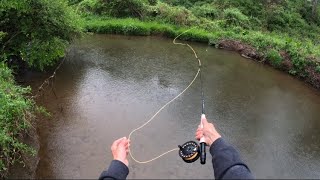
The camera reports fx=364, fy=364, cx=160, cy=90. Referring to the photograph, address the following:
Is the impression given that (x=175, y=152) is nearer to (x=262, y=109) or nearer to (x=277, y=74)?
(x=262, y=109)

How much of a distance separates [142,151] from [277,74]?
817 centimetres

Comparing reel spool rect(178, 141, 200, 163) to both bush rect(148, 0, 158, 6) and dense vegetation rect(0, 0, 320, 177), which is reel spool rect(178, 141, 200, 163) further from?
bush rect(148, 0, 158, 6)

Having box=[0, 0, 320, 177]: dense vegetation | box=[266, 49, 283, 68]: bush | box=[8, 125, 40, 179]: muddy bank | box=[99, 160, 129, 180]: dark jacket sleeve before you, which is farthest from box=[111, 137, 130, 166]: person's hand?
box=[266, 49, 283, 68]: bush

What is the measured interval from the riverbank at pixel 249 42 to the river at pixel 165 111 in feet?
1.63

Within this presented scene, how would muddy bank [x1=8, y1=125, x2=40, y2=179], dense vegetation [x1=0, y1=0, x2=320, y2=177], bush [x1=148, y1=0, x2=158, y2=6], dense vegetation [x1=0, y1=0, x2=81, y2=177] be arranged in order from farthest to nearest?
bush [x1=148, y1=0, x2=158, y2=6] < dense vegetation [x1=0, y1=0, x2=81, y2=177] < dense vegetation [x1=0, y1=0, x2=320, y2=177] < muddy bank [x1=8, y1=125, x2=40, y2=179]

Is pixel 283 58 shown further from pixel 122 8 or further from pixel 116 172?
pixel 116 172

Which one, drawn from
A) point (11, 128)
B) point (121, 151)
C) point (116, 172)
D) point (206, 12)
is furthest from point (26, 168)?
point (206, 12)

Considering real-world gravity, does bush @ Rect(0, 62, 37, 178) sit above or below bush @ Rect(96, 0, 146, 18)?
above

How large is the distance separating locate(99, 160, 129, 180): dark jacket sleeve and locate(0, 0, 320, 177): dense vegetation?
195 inches

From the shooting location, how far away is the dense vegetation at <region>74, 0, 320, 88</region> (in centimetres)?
1487

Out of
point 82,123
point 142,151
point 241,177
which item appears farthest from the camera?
point 82,123

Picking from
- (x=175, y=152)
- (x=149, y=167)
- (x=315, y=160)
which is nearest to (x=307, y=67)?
(x=315, y=160)

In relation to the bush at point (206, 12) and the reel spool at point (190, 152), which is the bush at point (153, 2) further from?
the reel spool at point (190, 152)

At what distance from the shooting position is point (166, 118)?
9773mm
